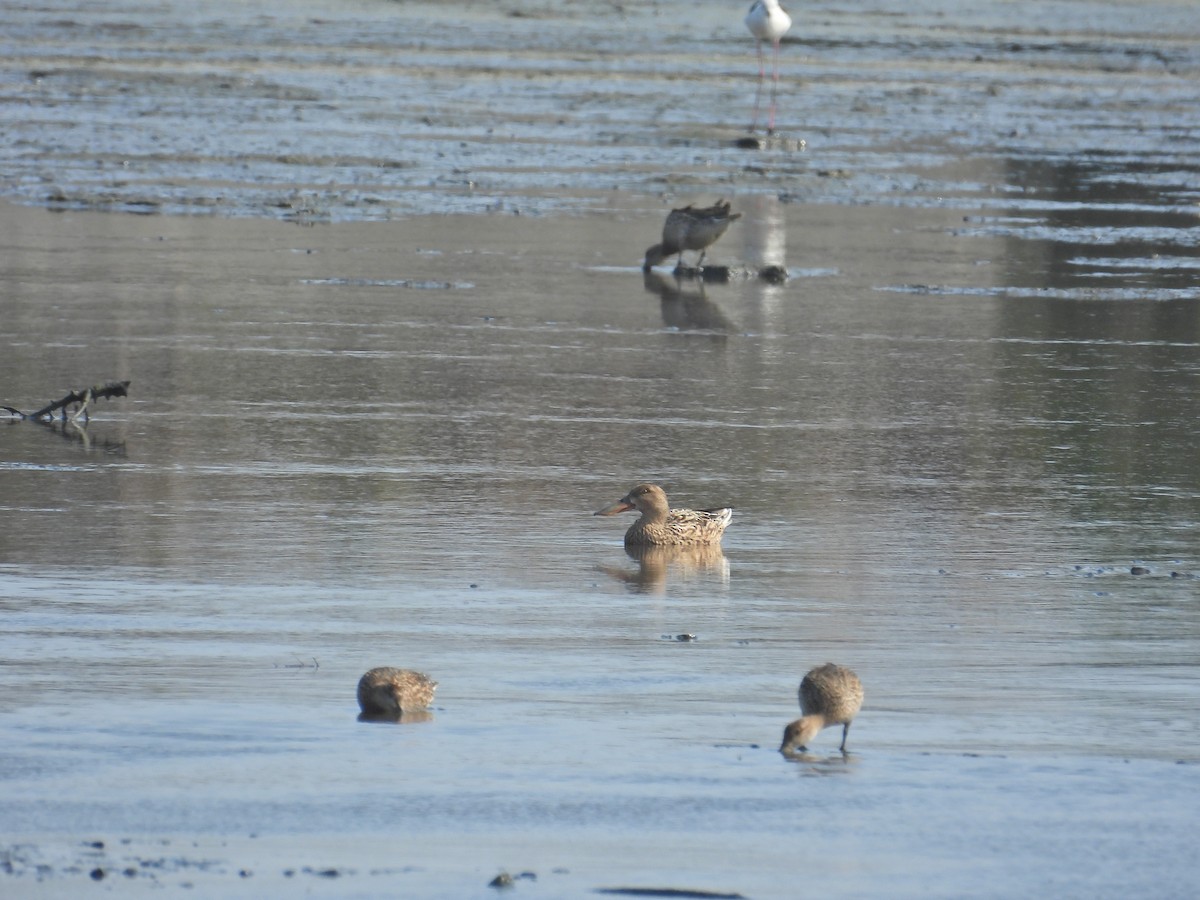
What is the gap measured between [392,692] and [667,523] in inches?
113

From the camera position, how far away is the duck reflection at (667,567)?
943 centimetres

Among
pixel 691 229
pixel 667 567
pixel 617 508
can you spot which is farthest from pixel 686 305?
pixel 667 567

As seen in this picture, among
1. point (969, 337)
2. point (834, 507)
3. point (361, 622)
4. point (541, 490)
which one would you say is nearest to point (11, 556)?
point (361, 622)

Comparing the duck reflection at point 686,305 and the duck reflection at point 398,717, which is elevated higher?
the duck reflection at point 686,305

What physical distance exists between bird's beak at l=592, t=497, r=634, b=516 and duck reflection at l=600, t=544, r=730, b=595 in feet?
0.69

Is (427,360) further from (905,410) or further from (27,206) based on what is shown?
(27,206)

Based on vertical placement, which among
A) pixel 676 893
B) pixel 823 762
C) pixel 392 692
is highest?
pixel 392 692

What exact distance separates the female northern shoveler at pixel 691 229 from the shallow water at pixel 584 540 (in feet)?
1.45

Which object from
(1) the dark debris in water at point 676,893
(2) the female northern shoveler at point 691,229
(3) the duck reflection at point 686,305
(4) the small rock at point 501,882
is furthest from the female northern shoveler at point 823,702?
(2) the female northern shoveler at point 691,229

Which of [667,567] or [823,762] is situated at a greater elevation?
[667,567]

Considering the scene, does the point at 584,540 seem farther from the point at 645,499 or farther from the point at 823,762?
the point at 823,762

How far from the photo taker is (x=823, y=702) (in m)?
7.02

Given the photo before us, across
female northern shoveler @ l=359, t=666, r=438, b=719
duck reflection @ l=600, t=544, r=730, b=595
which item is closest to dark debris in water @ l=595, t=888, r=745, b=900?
female northern shoveler @ l=359, t=666, r=438, b=719

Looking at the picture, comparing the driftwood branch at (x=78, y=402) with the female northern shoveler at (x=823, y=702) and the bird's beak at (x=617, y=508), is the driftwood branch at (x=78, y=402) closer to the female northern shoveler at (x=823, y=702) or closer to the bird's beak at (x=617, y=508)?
the bird's beak at (x=617, y=508)
